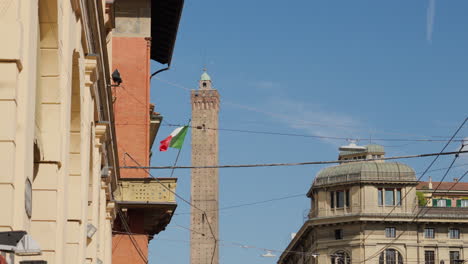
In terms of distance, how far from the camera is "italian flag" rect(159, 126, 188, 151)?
40.6 m

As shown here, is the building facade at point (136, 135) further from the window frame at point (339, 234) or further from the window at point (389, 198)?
the window frame at point (339, 234)

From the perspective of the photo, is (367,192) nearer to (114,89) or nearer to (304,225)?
(304,225)

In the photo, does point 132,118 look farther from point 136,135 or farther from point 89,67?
point 89,67

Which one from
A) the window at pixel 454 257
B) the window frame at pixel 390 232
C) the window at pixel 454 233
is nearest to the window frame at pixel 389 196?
the window frame at pixel 390 232

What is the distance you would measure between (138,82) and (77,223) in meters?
22.7

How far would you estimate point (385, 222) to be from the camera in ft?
341

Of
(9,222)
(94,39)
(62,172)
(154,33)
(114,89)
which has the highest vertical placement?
(154,33)

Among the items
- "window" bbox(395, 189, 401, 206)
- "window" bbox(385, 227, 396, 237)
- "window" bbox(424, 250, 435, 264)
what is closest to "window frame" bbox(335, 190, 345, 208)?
"window" bbox(385, 227, 396, 237)

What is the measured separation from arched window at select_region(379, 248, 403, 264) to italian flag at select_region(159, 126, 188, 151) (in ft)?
212

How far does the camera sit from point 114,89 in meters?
38.3

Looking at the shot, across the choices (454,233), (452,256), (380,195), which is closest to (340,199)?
(380,195)

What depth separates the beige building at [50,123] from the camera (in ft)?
33.4

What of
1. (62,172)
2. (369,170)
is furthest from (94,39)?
(369,170)

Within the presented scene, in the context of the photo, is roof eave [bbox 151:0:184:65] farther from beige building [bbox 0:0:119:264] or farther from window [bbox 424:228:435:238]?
window [bbox 424:228:435:238]
